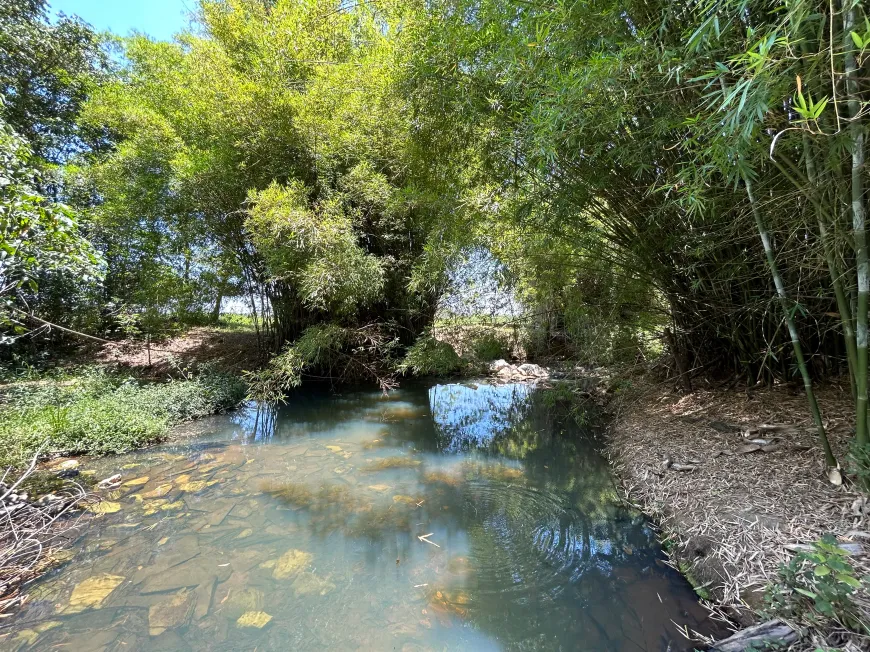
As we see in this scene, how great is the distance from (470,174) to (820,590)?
4006mm

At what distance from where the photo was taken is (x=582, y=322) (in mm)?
4324

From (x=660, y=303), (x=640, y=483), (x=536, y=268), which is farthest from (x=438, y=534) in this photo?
(x=660, y=303)

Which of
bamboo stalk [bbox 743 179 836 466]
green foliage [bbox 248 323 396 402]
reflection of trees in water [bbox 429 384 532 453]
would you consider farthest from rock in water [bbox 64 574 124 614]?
bamboo stalk [bbox 743 179 836 466]

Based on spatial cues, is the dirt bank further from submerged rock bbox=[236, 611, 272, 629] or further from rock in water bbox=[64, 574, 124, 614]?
rock in water bbox=[64, 574, 124, 614]

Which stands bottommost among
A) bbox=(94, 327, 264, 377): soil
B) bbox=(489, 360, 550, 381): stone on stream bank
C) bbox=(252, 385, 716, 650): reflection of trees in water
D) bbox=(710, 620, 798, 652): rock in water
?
bbox=(252, 385, 716, 650): reflection of trees in water

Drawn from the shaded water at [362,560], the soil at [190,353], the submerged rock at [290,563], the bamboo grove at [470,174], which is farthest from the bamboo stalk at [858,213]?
the soil at [190,353]

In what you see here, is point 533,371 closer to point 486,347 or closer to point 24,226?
point 486,347

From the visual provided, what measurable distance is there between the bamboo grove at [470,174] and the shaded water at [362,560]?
1.40 m

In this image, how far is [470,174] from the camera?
420 cm

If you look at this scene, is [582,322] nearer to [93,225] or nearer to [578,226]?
[578,226]

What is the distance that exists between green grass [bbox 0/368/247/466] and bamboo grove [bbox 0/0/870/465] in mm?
895

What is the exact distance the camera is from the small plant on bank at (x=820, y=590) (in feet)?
3.70

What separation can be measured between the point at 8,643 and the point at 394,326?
4905 millimetres

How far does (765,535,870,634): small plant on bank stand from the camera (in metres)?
1.13
